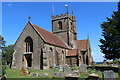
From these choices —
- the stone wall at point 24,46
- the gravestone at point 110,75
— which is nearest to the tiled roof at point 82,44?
the stone wall at point 24,46

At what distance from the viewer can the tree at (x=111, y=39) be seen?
800 inches

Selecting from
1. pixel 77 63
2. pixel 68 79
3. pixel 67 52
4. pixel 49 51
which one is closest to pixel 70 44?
pixel 67 52

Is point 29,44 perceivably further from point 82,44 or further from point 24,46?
point 82,44

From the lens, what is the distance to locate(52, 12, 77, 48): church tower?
36.0 metres

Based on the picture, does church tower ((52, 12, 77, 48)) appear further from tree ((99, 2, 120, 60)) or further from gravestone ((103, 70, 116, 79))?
gravestone ((103, 70, 116, 79))

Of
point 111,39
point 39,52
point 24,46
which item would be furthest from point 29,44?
point 111,39

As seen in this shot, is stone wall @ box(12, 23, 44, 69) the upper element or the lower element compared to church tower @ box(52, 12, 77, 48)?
lower

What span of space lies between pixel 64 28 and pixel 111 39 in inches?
620

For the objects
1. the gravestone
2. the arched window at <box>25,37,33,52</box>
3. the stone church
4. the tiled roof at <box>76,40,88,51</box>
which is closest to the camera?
the gravestone

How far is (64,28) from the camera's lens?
121 ft

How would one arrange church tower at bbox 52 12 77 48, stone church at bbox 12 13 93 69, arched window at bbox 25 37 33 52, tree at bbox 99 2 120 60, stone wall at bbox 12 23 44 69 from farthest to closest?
church tower at bbox 52 12 77 48 < arched window at bbox 25 37 33 52 < stone wall at bbox 12 23 44 69 < stone church at bbox 12 13 93 69 < tree at bbox 99 2 120 60

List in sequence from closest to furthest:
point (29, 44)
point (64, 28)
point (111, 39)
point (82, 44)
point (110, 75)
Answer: point (110, 75) < point (111, 39) < point (29, 44) < point (82, 44) < point (64, 28)

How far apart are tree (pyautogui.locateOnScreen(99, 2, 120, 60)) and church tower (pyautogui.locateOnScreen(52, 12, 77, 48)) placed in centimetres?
1149

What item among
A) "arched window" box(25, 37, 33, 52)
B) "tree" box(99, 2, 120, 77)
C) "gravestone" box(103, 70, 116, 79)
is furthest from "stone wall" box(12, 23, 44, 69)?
"gravestone" box(103, 70, 116, 79)
